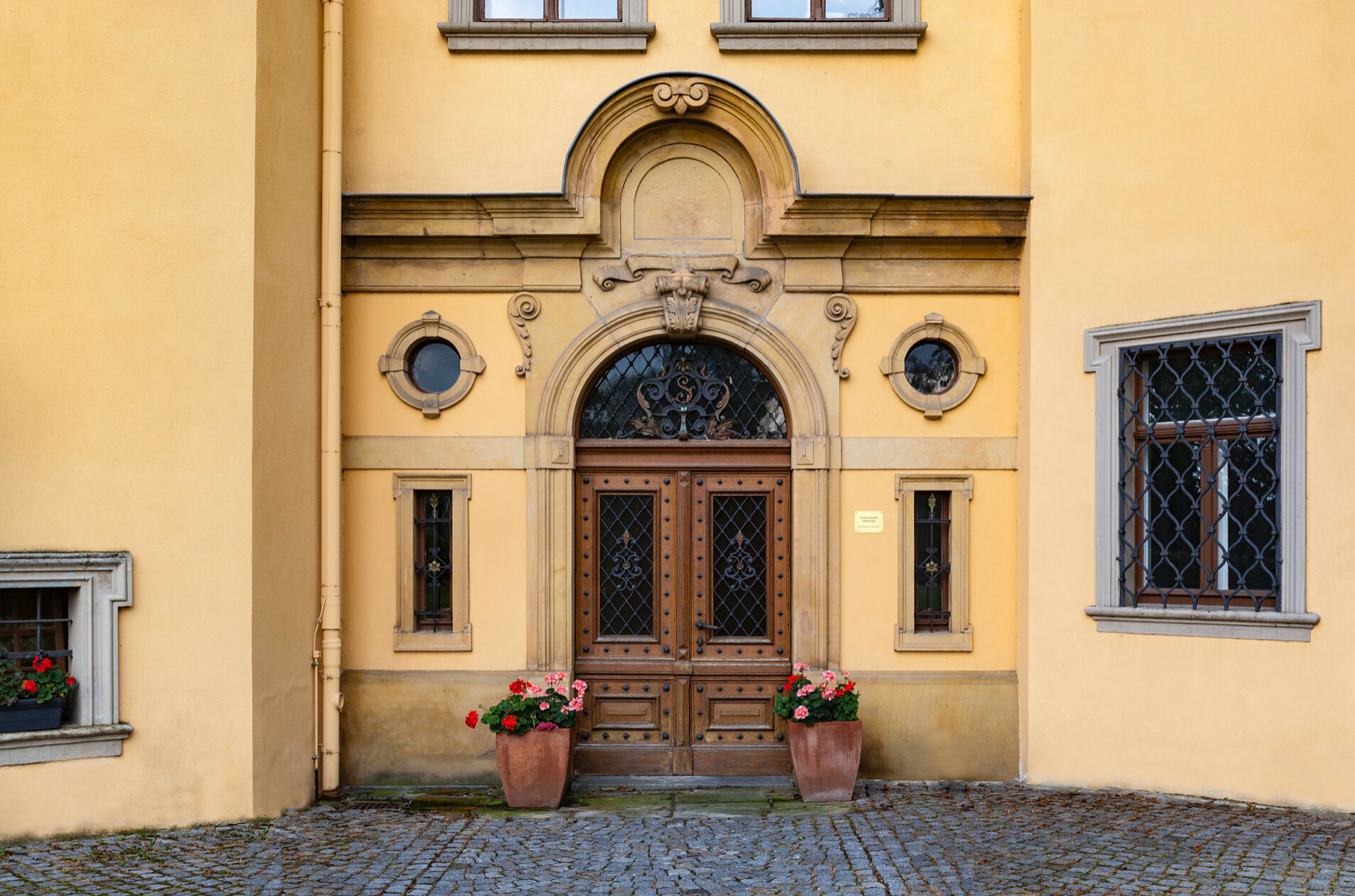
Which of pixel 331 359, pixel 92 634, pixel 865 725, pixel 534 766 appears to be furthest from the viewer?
pixel 865 725

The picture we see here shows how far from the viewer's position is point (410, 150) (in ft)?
25.8

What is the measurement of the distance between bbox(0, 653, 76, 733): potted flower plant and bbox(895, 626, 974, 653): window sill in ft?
17.0

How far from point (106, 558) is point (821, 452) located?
14.8ft

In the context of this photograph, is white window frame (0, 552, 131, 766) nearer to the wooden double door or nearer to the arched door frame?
the arched door frame

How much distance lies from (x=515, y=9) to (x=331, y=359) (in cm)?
286

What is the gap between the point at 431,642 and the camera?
773 cm

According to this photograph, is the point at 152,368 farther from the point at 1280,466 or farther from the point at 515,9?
the point at 1280,466

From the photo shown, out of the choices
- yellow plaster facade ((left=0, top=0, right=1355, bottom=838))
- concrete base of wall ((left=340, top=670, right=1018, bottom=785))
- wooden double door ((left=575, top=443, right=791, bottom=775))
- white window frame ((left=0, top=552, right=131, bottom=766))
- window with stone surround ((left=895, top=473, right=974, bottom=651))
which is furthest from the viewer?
wooden double door ((left=575, top=443, right=791, bottom=775))

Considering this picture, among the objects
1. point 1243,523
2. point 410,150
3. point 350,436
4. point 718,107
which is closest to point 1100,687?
point 1243,523

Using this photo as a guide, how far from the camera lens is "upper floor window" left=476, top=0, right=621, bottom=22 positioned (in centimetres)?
797

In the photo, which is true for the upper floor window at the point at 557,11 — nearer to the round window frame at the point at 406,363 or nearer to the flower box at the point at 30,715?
the round window frame at the point at 406,363

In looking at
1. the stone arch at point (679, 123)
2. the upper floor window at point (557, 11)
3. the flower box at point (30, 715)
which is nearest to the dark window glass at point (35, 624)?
the flower box at point (30, 715)

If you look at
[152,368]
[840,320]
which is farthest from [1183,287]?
[152,368]

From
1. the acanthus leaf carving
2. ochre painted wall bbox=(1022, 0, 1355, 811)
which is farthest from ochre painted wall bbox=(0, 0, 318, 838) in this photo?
ochre painted wall bbox=(1022, 0, 1355, 811)
